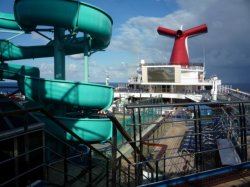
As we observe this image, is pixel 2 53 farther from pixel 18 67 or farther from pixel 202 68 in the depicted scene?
pixel 202 68

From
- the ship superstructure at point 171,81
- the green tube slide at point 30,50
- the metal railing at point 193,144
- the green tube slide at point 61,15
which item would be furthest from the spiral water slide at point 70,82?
the ship superstructure at point 171,81

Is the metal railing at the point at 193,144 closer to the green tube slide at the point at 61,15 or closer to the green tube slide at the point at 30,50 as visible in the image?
the green tube slide at the point at 61,15

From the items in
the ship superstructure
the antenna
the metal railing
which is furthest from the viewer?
the antenna

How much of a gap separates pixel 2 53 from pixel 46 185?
838 cm

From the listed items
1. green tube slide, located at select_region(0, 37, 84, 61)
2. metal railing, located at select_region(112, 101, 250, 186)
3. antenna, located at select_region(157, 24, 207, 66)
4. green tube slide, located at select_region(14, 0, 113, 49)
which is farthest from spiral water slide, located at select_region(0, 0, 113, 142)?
antenna, located at select_region(157, 24, 207, 66)

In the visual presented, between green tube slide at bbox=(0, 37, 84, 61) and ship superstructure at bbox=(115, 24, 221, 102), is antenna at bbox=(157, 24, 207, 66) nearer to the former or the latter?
ship superstructure at bbox=(115, 24, 221, 102)

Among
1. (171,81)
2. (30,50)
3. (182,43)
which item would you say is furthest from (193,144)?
(182,43)

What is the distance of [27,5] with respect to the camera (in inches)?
311

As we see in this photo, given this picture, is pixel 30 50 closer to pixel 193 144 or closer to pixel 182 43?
pixel 193 144

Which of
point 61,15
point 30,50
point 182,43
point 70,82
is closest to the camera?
point 61,15

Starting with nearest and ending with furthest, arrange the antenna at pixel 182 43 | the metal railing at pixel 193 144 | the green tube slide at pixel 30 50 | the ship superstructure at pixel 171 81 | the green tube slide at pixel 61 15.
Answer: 1. the metal railing at pixel 193 144
2. the green tube slide at pixel 61 15
3. the green tube slide at pixel 30 50
4. the ship superstructure at pixel 171 81
5. the antenna at pixel 182 43

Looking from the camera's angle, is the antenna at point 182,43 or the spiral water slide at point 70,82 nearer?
the spiral water slide at point 70,82

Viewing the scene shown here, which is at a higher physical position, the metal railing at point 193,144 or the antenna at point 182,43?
the antenna at point 182,43

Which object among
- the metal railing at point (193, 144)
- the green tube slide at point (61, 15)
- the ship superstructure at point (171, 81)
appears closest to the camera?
the metal railing at point (193, 144)
